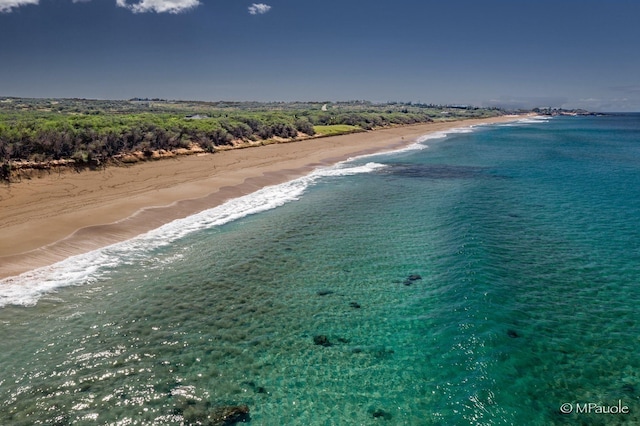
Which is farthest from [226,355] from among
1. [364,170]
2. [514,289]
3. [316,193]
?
[364,170]

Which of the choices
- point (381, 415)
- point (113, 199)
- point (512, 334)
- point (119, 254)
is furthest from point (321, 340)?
point (113, 199)

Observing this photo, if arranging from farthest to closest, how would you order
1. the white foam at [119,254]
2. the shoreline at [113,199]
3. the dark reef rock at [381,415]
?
the shoreline at [113,199], the white foam at [119,254], the dark reef rock at [381,415]

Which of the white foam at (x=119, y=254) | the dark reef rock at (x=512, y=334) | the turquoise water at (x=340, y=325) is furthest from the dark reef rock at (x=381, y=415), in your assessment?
the white foam at (x=119, y=254)

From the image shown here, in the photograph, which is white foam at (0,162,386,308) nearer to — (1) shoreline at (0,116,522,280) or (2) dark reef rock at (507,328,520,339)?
(1) shoreline at (0,116,522,280)

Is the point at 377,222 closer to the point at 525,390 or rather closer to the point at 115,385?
the point at 525,390

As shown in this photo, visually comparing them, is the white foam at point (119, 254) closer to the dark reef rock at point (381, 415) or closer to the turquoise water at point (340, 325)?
the turquoise water at point (340, 325)

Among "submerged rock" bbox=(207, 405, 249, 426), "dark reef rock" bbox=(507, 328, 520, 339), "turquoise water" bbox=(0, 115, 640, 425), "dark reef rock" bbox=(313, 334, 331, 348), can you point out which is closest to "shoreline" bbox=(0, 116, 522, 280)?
"turquoise water" bbox=(0, 115, 640, 425)

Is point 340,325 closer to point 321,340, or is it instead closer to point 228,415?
point 321,340
